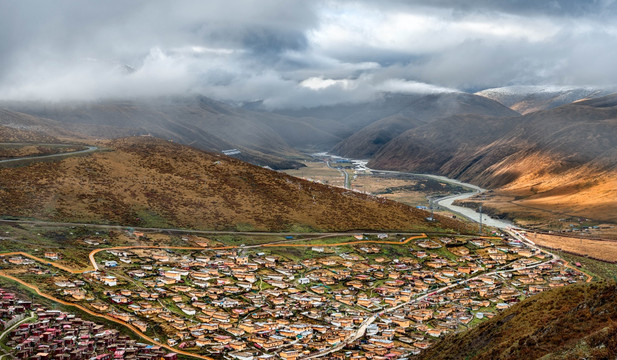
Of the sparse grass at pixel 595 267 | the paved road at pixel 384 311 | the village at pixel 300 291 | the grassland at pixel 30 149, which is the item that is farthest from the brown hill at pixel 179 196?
the sparse grass at pixel 595 267

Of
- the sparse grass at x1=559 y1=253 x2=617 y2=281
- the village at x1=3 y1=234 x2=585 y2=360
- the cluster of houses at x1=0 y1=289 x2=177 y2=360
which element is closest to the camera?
the cluster of houses at x1=0 y1=289 x2=177 y2=360

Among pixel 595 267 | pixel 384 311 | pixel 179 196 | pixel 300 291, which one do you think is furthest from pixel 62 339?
pixel 595 267

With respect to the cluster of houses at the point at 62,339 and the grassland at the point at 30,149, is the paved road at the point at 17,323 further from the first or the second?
the grassland at the point at 30,149

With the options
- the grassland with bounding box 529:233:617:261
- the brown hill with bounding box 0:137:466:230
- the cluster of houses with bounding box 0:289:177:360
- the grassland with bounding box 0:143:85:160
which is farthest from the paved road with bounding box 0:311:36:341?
the grassland with bounding box 529:233:617:261

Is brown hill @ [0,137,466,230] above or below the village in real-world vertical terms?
above

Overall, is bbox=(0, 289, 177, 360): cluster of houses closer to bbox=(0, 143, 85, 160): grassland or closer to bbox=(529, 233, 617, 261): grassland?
bbox=(0, 143, 85, 160): grassland

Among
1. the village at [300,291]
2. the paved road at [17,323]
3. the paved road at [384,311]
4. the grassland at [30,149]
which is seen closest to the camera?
the paved road at [17,323]

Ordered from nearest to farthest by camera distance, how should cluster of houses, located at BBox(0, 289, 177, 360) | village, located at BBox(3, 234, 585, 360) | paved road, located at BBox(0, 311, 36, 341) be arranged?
1. cluster of houses, located at BBox(0, 289, 177, 360)
2. paved road, located at BBox(0, 311, 36, 341)
3. village, located at BBox(3, 234, 585, 360)

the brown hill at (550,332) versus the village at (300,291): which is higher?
the brown hill at (550,332)
